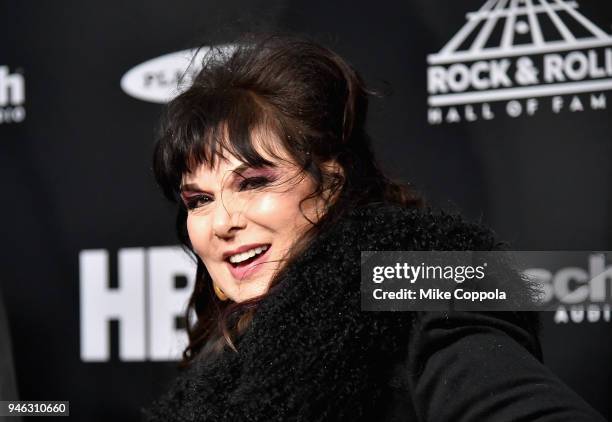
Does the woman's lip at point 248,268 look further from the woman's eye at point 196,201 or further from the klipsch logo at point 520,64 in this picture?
the klipsch logo at point 520,64

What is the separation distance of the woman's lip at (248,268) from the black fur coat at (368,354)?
0.20 feet

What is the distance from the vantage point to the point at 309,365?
0.65 m

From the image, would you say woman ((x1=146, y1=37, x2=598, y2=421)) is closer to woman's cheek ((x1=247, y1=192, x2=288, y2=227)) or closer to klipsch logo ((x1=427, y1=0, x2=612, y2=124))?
woman's cheek ((x1=247, y1=192, x2=288, y2=227))

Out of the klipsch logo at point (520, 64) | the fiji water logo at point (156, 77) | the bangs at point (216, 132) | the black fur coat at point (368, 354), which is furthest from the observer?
the fiji water logo at point (156, 77)

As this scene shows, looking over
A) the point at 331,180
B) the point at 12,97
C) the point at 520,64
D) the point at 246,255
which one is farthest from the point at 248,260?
the point at 12,97

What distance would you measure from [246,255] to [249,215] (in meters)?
0.05

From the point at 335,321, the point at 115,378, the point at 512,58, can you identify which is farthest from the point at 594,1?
the point at 115,378

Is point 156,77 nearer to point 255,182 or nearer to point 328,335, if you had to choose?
point 255,182

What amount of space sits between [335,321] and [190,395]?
20cm

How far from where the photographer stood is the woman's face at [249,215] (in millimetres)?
749

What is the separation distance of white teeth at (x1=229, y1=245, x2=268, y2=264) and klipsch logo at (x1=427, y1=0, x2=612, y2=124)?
47 centimetres

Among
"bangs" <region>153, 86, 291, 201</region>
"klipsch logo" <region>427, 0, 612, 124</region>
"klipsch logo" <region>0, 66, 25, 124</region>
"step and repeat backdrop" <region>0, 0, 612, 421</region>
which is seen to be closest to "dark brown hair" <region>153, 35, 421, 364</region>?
"bangs" <region>153, 86, 291, 201</region>

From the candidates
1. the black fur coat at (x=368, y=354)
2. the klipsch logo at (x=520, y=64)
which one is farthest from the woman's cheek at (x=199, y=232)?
the klipsch logo at (x=520, y=64)

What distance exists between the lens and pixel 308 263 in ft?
2.30
